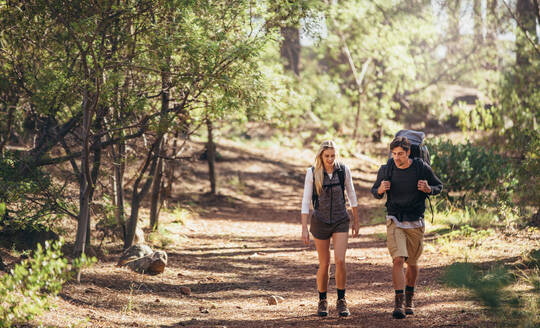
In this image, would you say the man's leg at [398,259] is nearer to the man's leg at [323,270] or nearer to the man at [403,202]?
the man at [403,202]

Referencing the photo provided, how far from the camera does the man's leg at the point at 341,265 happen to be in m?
5.95

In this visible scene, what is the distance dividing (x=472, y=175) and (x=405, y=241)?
25.9 feet

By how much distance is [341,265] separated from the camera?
19.8 feet

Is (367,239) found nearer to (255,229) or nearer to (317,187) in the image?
(255,229)

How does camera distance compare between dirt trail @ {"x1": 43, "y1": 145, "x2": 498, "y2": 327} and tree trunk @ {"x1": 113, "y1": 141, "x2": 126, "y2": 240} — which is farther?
tree trunk @ {"x1": 113, "y1": 141, "x2": 126, "y2": 240}

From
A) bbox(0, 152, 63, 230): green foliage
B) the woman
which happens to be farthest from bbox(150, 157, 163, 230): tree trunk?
the woman

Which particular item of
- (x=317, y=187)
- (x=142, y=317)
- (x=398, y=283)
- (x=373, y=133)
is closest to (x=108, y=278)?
(x=142, y=317)

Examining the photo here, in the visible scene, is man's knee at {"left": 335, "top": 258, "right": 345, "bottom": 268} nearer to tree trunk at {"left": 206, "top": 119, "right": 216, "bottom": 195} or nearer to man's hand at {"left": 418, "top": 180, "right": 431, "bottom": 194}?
man's hand at {"left": 418, "top": 180, "right": 431, "bottom": 194}

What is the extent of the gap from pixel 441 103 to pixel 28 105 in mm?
23542

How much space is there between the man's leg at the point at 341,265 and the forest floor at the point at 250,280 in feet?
0.50

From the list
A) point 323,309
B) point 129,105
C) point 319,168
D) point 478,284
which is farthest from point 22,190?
point 478,284

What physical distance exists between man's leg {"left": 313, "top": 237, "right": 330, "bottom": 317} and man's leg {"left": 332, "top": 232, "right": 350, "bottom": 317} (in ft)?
0.39

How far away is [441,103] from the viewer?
93.8ft

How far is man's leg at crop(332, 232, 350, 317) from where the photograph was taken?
19.5 feet
